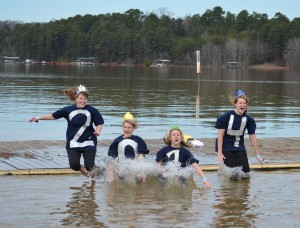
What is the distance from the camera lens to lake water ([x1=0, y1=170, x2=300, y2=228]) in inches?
308

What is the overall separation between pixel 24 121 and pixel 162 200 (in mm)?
15515

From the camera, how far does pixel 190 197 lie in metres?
9.32

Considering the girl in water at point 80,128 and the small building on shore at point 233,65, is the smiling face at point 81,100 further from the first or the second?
the small building on shore at point 233,65

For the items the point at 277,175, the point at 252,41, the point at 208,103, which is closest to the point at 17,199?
the point at 277,175

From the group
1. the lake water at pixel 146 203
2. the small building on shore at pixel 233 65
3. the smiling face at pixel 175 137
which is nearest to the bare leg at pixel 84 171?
the lake water at pixel 146 203

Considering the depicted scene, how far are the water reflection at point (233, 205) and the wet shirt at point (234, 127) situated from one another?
0.58 m

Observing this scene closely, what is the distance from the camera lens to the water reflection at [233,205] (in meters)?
7.83

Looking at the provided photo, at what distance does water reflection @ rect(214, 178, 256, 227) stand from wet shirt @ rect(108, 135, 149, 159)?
132cm

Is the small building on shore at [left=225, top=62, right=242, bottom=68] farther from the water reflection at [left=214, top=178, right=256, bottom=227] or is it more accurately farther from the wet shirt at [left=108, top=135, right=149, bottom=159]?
the wet shirt at [left=108, top=135, right=149, bottom=159]

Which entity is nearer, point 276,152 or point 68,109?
point 68,109

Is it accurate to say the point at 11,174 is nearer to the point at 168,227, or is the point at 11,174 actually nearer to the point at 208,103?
the point at 168,227

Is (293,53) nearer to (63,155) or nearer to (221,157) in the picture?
(63,155)

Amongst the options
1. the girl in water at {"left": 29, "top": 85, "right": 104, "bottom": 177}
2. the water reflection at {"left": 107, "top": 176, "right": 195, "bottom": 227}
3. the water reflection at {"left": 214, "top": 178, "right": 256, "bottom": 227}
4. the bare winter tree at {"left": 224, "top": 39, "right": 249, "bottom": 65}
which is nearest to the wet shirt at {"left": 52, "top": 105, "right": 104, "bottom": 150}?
the girl in water at {"left": 29, "top": 85, "right": 104, "bottom": 177}

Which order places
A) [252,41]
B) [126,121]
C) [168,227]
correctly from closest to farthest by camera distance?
[168,227]
[126,121]
[252,41]
